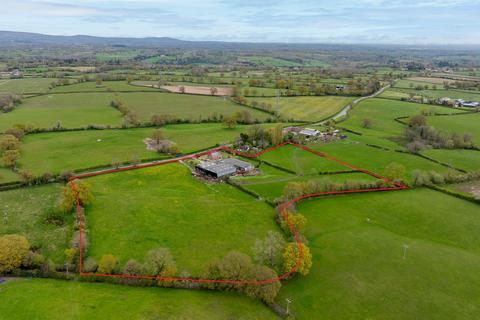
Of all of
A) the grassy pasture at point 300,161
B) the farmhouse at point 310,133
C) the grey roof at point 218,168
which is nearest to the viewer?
the grey roof at point 218,168

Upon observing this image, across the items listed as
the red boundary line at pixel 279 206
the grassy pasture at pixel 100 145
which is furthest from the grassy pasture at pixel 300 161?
the grassy pasture at pixel 100 145

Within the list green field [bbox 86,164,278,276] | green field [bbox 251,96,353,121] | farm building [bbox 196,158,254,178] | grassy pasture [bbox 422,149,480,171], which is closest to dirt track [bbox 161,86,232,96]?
green field [bbox 251,96,353,121]

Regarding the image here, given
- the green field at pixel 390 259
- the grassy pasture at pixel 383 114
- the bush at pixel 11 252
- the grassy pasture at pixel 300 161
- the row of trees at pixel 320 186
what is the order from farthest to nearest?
the grassy pasture at pixel 383 114 < the grassy pasture at pixel 300 161 < the row of trees at pixel 320 186 < the bush at pixel 11 252 < the green field at pixel 390 259

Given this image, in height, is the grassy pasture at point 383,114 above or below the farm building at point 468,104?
below

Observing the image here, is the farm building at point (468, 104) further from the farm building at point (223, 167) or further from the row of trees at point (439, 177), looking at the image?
the farm building at point (223, 167)

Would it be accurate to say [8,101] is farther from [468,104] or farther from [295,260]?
[468,104]

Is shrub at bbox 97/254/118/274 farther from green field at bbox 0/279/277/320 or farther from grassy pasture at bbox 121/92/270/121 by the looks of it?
grassy pasture at bbox 121/92/270/121
